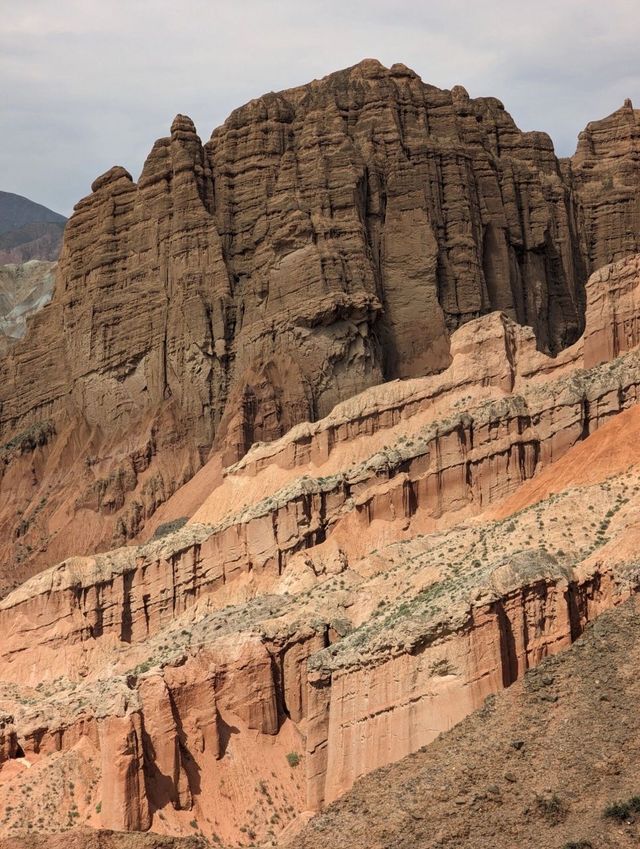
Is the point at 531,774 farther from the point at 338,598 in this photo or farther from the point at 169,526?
the point at 169,526

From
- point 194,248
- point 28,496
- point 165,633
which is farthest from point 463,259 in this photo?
point 165,633

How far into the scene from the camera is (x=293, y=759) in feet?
171

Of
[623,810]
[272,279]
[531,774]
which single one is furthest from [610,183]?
[623,810]

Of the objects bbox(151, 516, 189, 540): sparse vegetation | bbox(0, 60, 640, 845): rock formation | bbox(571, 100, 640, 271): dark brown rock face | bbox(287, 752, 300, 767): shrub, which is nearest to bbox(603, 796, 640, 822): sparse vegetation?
bbox(0, 60, 640, 845): rock formation

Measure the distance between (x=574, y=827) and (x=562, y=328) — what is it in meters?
68.8

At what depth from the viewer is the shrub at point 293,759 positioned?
51.8 meters

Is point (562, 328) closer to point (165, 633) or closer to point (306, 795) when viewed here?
point (165, 633)

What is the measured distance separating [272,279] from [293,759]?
47.6 m

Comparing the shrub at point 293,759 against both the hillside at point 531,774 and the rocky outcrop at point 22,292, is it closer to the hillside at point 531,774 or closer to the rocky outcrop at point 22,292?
the hillside at point 531,774

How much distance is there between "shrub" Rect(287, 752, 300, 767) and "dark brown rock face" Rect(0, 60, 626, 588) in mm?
38886

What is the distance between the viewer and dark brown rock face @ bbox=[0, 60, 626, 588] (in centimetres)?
9325

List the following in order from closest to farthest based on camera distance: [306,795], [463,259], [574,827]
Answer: [574,827] → [306,795] → [463,259]

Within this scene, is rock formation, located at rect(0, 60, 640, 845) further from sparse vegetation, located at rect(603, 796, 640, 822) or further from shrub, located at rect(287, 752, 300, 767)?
sparse vegetation, located at rect(603, 796, 640, 822)

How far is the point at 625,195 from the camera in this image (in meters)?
109
